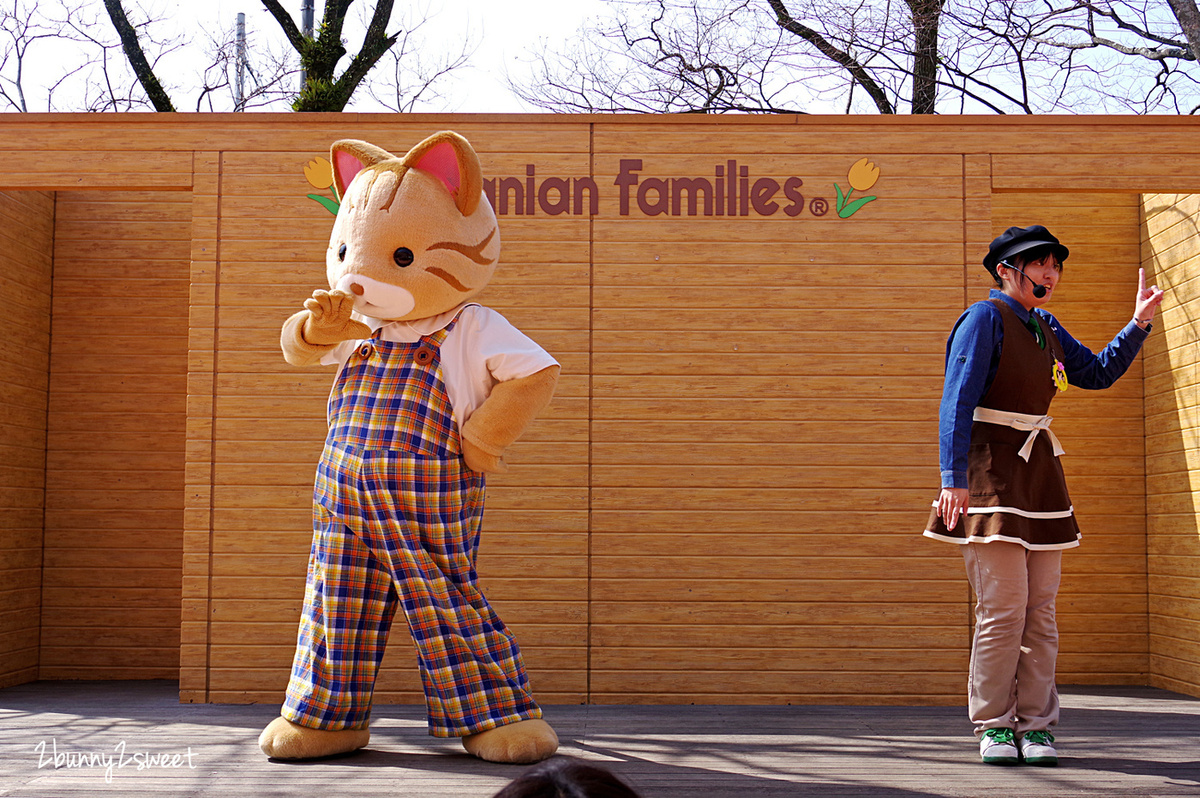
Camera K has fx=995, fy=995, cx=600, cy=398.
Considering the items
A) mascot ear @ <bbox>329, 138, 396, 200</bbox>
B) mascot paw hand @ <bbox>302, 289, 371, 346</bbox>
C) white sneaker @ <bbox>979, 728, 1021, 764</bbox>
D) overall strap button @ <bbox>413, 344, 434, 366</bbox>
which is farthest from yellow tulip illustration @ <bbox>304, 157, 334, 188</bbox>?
white sneaker @ <bbox>979, 728, 1021, 764</bbox>

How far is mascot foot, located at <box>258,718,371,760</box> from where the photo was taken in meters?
2.91

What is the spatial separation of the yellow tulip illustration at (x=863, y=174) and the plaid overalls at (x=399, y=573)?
2213 mm

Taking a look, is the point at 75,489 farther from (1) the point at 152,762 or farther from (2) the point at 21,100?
(2) the point at 21,100

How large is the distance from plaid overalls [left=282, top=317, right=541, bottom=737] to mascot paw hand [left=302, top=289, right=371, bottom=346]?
0.16 meters

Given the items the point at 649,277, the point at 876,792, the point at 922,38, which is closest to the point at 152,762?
the point at 876,792

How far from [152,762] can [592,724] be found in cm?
149

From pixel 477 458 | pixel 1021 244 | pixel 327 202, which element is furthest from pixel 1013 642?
pixel 327 202

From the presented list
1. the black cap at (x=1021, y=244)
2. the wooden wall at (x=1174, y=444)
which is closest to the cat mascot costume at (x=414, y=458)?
the black cap at (x=1021, y=244)

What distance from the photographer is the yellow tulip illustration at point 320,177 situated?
4324mm

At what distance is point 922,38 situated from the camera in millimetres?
11133

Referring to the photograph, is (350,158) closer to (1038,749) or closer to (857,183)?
(857,183)

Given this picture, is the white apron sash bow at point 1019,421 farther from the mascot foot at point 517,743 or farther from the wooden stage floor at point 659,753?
the mascot foot at point 517,743

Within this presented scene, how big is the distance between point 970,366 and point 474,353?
1.55 meters

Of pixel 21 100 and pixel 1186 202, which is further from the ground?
pixel 21 100
